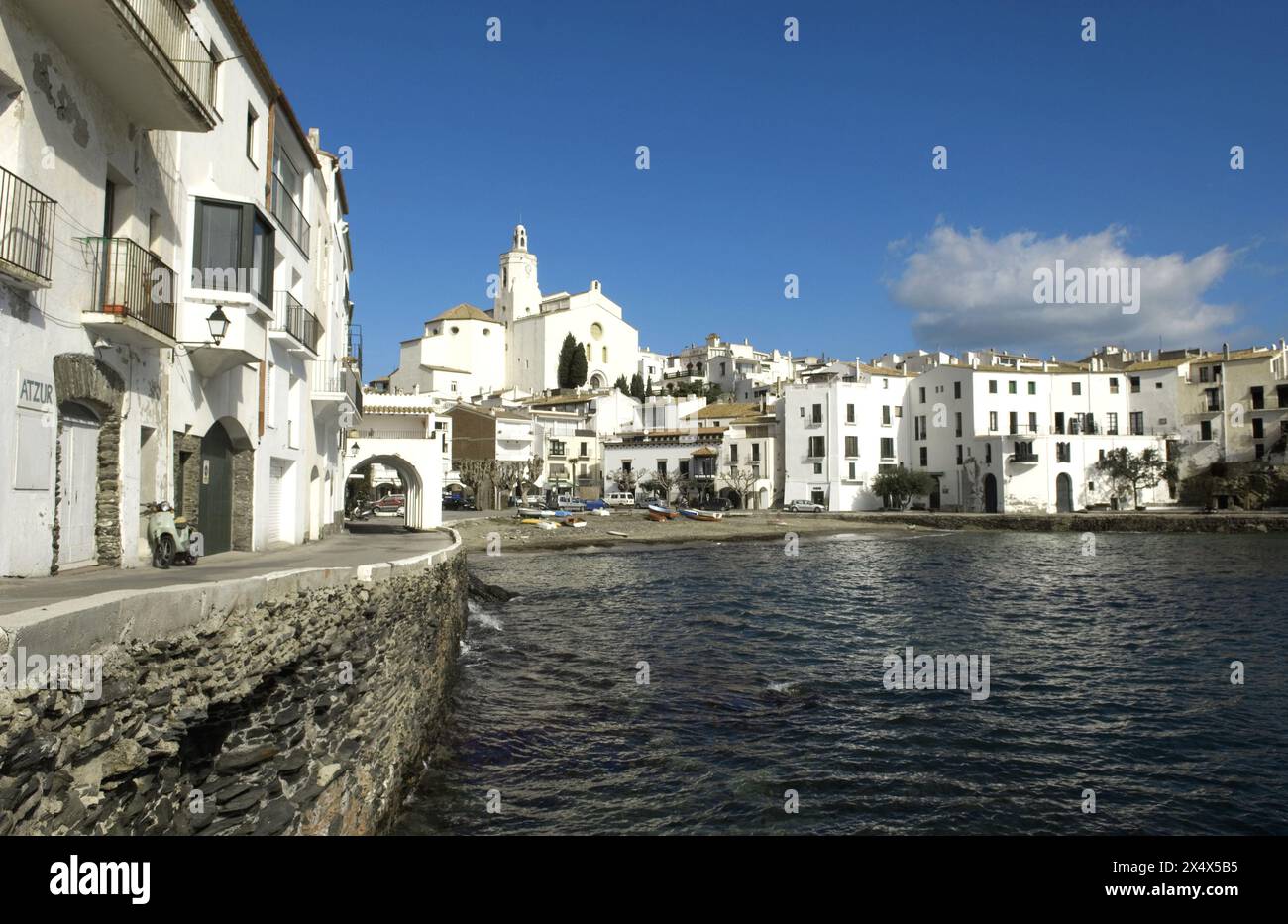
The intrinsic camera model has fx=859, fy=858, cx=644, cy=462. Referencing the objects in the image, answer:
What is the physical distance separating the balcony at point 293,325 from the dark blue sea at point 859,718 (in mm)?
8335

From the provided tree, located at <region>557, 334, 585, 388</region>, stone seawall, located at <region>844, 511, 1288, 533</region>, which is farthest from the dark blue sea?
tree, located at <region>557, 334, 585, 388</region>

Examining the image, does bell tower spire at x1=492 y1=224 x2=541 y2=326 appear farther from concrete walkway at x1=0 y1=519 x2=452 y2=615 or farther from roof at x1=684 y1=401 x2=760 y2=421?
concrete walkway at x1=0 y1=519 x2=452 y2=615

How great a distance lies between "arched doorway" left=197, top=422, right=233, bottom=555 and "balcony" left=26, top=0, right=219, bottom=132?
600cm

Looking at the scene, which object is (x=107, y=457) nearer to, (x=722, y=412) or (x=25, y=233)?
(x=25, y=233)

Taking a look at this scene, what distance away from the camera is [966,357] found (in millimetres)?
83375

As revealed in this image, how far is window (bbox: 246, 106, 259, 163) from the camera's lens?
17.5 meters

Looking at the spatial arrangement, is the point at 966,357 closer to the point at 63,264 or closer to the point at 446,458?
the point at 446,458

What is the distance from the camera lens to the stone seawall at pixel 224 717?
4.70 meters

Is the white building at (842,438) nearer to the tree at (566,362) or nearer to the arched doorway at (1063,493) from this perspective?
the arched doorway at (1063,493)

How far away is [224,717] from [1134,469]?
7757 centimetres

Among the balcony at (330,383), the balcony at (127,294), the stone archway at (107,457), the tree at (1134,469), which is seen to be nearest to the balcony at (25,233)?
the balcony at (127,294)

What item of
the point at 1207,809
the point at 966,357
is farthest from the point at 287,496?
the point at 966,357

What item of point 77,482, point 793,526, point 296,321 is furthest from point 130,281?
point 793,526
